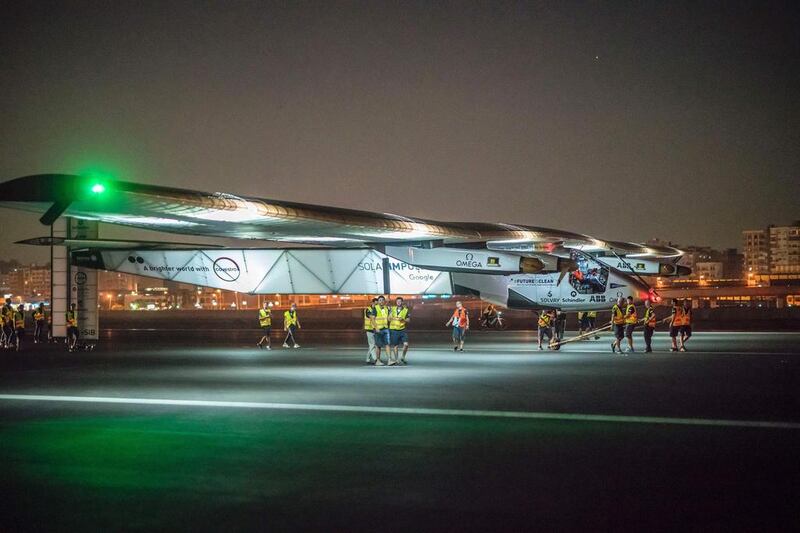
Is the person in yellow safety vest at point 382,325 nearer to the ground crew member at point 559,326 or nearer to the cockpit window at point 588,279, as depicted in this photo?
the ground crew member at point 559,326

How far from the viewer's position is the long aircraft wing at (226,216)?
12.2 metres

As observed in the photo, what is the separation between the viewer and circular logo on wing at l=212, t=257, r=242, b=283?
3095 cm

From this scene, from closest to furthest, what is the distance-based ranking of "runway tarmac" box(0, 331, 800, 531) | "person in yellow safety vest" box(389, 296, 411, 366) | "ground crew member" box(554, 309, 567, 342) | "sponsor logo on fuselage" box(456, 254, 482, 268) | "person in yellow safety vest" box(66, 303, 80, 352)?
"runway tarmac" box(0, 331, 800, 531) → "person in yellow safety vest" box(389, 296, 411, 366) → "sponsor logo on fuselage" box(456, 254, 482, 268) → "person in yellow safety vest" box(66, 303, 80, 352) → "ground crew member" box(554, 309, 567, 342)

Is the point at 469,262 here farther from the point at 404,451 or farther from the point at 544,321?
the point at 404,451

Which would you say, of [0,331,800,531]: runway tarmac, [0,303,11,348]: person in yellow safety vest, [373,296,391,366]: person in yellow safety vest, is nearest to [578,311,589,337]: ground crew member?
[373,296,391,366]: person in yellow safety vest

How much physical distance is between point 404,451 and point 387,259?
21.2 metres

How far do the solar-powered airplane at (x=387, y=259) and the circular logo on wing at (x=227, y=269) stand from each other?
0.13ft

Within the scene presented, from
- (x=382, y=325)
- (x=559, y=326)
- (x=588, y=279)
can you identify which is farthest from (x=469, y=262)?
(x=382, y=325)

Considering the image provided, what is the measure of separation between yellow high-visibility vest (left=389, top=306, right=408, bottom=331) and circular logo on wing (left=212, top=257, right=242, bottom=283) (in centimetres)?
1200

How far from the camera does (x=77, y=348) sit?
2875 centimetres

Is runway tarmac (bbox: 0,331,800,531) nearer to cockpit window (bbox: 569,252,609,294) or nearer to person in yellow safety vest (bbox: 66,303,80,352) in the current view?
person in yellow safety vest (bbox: 66,303,80,352)

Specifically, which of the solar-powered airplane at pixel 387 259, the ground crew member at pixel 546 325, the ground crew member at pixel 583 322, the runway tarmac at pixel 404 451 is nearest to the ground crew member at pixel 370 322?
the solar-powered airplane at pixel 387 259

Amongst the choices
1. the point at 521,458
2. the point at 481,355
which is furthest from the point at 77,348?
the point at 521,458

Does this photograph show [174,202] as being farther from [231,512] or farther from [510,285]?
[510,285]
